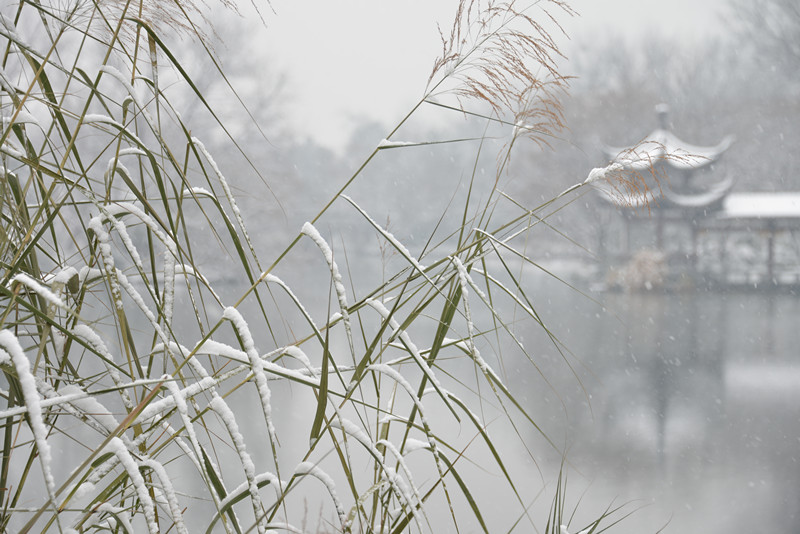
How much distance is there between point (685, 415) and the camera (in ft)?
22.5

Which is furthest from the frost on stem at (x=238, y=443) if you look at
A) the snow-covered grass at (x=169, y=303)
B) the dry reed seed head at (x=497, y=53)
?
the dry reed seed head at (x=497, y=53)

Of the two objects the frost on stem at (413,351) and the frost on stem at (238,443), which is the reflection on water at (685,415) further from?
the frost on stem at (238,443)

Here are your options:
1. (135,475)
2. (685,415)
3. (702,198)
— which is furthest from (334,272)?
(702,198)

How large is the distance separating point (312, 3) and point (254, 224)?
3994 cm

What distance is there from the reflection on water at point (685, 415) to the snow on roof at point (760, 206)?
2.46 m

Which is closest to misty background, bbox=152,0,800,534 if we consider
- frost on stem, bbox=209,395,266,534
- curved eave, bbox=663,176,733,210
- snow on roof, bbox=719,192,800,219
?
frost on stem, bbox=209,395,266,534

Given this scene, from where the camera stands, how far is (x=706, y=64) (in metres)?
23.5

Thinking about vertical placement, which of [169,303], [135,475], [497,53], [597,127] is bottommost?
[135,475]

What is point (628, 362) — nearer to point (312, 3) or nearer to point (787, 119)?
point (787, 119)

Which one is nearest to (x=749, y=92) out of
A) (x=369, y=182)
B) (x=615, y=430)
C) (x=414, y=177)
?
(x=414, y=177)

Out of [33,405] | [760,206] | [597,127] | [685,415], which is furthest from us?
[597,127]

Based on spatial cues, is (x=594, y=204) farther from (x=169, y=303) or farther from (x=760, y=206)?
(x=169, y=303)

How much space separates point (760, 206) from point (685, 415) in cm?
994

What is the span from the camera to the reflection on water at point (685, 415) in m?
4.52
